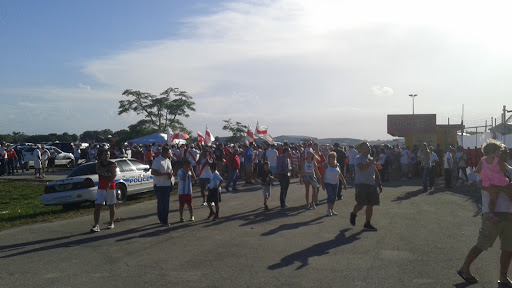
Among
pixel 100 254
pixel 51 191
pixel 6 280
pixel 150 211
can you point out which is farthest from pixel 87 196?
pixel 6 280

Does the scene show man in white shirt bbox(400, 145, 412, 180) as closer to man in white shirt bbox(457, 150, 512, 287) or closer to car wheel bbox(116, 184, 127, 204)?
car wheel bbox(116, 184, 127, 204)

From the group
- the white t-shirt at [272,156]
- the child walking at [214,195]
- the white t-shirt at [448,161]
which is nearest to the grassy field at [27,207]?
the child walking at [214,195]

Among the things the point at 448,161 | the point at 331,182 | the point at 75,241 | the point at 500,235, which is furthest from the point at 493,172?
the point at 448,161

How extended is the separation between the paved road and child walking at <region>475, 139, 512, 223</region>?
1094 mm

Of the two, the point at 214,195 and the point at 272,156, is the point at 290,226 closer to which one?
the point at 214,195

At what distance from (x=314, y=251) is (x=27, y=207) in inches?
411

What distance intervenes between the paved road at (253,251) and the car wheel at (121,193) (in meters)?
2.44

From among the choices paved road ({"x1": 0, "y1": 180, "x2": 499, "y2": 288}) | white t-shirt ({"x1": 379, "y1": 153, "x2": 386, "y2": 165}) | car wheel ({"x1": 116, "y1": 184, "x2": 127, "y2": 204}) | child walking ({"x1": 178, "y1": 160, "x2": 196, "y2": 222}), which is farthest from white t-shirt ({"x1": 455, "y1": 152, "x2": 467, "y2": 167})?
car wheel ({"x1": 116, "y1": 184, "x2": 127, "y2": 204})

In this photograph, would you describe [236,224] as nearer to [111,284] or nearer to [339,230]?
[339,230]

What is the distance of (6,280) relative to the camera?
249 inches

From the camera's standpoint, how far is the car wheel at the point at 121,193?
1438 centimetres

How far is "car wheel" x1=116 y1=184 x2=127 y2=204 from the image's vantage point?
47.2ft

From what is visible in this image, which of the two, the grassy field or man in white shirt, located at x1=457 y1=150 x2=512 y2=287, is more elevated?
man in white shirt, located at x1=457 y1=150 x2=512 y2=287

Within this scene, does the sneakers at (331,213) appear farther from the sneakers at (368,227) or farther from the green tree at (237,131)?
the green tree at (237,131)
